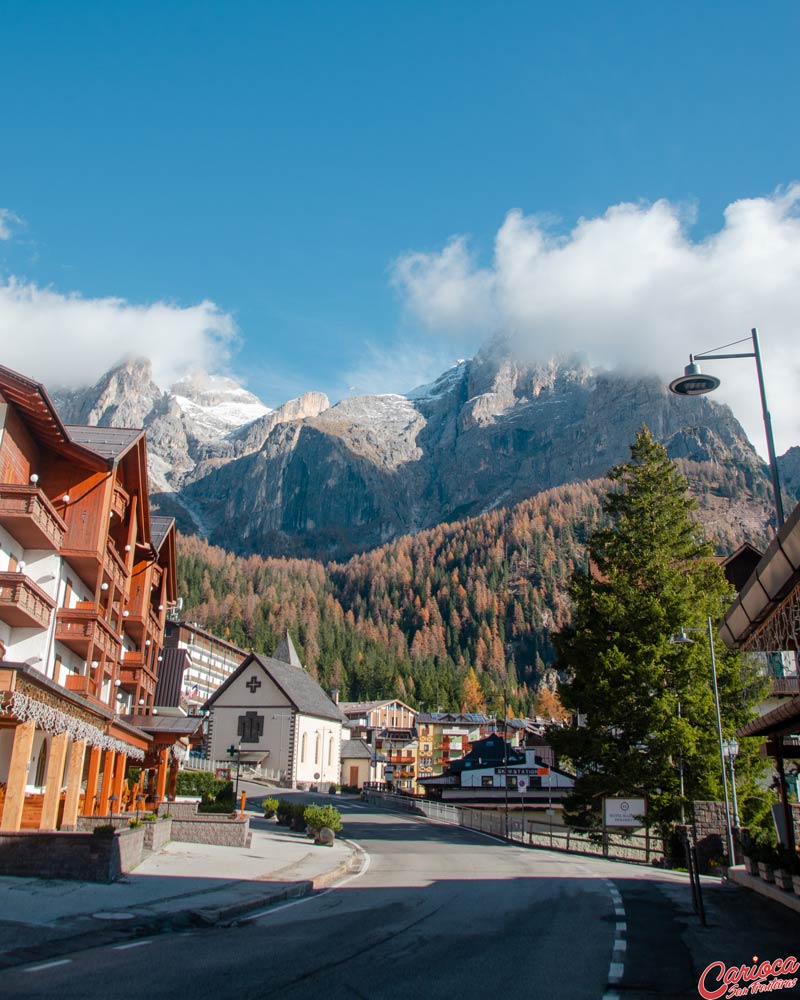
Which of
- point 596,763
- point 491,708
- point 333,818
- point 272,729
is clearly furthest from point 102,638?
point 491,708

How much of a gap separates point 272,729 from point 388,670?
83.4 metres

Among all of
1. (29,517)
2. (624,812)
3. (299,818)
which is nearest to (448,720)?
(299,818)

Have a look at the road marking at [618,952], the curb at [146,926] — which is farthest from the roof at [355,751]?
the road marking at [618,952]

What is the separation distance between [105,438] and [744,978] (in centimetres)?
2982

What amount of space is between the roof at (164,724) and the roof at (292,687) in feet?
132

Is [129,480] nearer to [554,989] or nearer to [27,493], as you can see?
[27,493]

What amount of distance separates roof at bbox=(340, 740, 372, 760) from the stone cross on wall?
2084cm

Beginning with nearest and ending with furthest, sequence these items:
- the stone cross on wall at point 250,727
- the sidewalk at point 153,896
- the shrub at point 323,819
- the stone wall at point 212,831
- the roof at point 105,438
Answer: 1. the sidewalk at point 153,896
2. the stone wall at point 212,831
3. the roof at point 105,438
4. the shrub at point 323,819
5. the stone cross on wall at point 250,727

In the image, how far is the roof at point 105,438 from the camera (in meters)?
32.2

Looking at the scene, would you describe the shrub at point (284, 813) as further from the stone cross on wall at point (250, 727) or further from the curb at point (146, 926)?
the stone cross on wall at point (250, 727)

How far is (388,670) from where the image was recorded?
161 meters

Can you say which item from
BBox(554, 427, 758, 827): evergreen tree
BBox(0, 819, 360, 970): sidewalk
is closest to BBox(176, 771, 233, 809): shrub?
BBox(0, 819, 360, 970): sidewalk

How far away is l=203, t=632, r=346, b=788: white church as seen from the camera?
7794 cm

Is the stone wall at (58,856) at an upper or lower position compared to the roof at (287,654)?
lower
